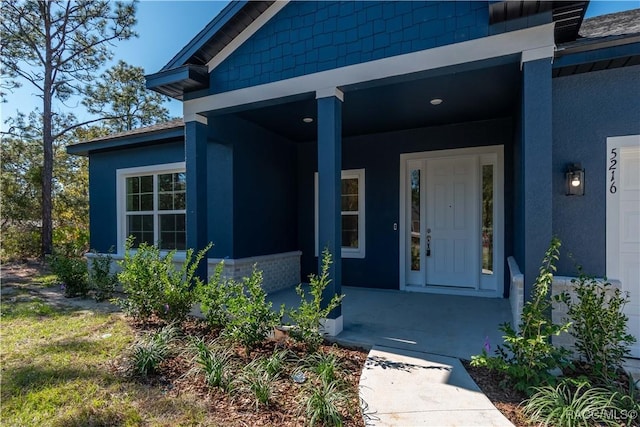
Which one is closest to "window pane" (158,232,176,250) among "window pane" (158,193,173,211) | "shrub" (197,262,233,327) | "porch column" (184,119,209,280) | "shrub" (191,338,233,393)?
"window pane" (158,193,173,211)

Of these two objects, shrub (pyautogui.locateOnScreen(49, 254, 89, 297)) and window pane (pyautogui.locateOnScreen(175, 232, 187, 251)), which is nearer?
shrub (pyautogui.locateOnScreen(49, 254, 89, 297))

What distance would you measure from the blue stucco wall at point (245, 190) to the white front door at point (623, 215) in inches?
201

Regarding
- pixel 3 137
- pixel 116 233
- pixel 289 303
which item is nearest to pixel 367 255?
pixel 289 303

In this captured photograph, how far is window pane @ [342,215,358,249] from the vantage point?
7169 millimetres

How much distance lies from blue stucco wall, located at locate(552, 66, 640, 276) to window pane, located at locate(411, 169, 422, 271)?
3.00 metres

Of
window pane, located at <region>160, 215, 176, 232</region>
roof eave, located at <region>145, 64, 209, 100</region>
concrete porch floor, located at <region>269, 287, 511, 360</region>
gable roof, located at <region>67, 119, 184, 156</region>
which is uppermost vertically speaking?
roof eave, located at <region>145, 64, 209, 100</region>

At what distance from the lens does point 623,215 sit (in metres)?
3.67

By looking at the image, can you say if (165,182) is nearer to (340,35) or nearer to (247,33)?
(247,33)

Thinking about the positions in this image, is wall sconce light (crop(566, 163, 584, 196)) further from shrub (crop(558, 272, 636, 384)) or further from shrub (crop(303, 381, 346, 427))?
shrub (crop(303, 381, 346, 427))

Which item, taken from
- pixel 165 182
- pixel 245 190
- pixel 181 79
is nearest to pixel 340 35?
pixel 181 79

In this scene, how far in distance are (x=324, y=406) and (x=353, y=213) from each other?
190 inches

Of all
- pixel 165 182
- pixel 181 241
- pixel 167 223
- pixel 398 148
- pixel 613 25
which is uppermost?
pixel 613 25

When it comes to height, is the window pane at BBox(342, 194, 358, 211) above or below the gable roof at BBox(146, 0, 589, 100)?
below

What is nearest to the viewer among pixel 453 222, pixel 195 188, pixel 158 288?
pixel 158 288
